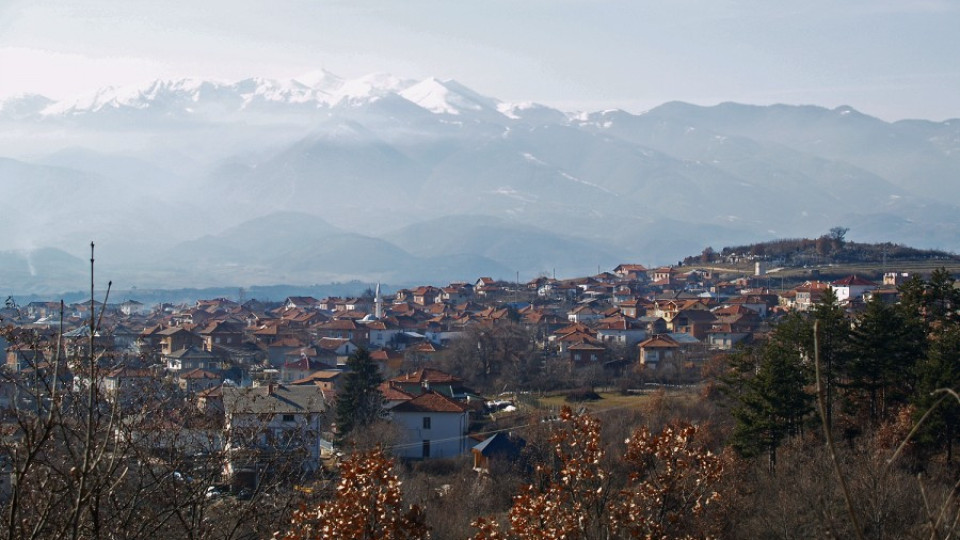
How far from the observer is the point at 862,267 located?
49.8m

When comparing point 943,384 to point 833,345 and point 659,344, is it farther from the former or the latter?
point 659,344

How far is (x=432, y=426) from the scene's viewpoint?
66.5ft

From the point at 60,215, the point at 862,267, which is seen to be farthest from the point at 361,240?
the point at 862,267

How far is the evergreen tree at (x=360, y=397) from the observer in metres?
19.8

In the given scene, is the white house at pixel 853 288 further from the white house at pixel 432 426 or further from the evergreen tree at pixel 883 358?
the evergreen tree at pixel 883 358

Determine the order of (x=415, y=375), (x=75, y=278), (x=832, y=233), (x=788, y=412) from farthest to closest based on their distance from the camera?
(x=75, y=278), (x=832, y=233), (x=415, y=375), (x=788, y=412)

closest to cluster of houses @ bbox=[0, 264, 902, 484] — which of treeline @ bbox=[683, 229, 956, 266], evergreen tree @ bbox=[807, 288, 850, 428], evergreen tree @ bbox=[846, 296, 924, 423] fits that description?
treeline @ bbox=[683, 229, 956, 266]

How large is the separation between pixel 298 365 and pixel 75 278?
85.1 meters

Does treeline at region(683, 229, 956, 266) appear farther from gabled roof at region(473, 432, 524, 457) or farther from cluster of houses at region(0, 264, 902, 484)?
gabled roof at region(473, 432, 524, 457)

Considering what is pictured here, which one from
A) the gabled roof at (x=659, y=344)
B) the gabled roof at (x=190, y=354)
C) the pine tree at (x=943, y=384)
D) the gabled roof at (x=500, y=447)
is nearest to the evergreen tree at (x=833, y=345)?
the pine tree at (x=943, y=384)

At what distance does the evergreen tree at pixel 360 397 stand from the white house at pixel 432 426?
0.45 m

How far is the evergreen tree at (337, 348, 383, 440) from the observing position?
64.8 feet

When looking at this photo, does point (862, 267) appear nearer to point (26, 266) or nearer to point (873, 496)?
point (873, 496)

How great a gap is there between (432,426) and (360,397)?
1532 millimetres
